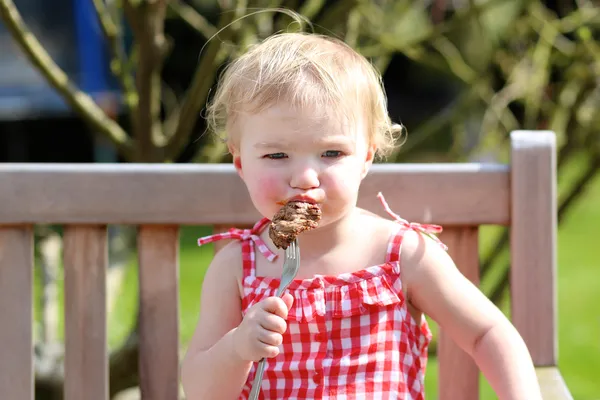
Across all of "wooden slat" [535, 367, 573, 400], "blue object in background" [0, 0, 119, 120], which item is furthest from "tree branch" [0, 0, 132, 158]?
"blue object in background" [0, 0, 119, 120]

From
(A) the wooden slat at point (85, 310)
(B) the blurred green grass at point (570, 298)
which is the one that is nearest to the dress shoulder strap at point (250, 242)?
(A) the wooden slat at point (85, 310)

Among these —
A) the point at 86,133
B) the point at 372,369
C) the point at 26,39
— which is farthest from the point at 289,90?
the point at 86,133

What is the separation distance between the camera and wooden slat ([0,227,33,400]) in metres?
1.56

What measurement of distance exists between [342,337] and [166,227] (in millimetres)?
381

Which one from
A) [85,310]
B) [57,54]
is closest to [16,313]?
[85,310]

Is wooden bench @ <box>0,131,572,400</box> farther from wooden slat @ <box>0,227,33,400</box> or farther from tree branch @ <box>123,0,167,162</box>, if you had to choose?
tree branch @ <box>123,0,167,162</box>

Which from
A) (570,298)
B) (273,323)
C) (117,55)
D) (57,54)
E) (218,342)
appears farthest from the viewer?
(57,54)

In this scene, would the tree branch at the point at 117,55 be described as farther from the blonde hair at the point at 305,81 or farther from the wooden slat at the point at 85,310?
the blonde hair at the point at 305,81

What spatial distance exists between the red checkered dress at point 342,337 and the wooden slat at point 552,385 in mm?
227

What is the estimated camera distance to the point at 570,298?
14.7ft

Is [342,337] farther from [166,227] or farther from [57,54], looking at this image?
[57,54]

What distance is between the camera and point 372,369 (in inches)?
54.1

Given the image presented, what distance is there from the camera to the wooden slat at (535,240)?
1.53m

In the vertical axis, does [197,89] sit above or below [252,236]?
above
